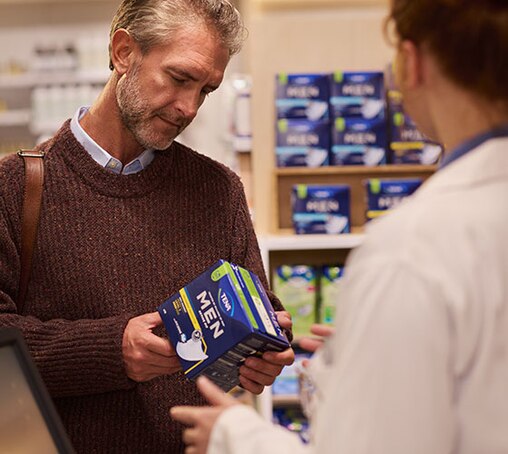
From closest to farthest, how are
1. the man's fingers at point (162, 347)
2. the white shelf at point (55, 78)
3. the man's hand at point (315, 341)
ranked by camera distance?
the man's hand at point (315, 341)
the man's fingers at point (162, 347)
the white shelf at point (55, 78)

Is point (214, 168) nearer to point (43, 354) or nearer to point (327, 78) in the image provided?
point (43, 354)

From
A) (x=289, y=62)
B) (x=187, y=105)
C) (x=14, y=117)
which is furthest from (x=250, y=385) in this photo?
(x=14, y=117)

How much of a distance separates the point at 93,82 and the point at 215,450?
6.31 m

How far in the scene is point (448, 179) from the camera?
978mm

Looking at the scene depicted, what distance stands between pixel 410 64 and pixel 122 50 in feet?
4.02

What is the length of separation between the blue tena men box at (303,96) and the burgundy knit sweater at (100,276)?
5.37ft

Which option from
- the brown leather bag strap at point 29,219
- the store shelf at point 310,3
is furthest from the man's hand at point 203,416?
the store shelf at point 310,3

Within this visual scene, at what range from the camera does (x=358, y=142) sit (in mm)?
3701

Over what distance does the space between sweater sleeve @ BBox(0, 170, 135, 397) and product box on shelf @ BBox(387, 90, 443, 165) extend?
211 centimetres

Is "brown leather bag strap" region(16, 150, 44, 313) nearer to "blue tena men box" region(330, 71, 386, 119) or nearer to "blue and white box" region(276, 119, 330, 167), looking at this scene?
"blue and white box" region(276, 119, 330, 167)

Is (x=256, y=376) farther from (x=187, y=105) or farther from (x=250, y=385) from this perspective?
(x=187, y=105)

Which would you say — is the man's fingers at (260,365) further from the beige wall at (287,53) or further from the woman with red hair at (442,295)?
the beige wall at (287,53)

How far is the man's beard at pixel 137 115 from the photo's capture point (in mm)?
2043

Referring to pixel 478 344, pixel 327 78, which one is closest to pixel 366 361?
pixel 478 344
